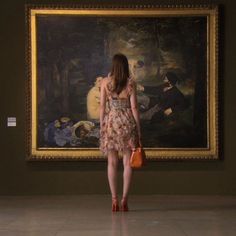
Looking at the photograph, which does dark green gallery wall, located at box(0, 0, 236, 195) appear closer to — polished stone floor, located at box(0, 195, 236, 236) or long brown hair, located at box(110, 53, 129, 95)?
polished stone floor, located at box(0, 195, 236, 236)

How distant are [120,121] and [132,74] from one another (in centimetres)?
181

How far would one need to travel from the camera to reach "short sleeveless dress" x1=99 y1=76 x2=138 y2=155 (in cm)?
757

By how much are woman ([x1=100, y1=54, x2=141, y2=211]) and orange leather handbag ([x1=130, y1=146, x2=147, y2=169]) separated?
110 millimetres

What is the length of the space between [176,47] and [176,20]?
1.34 feet

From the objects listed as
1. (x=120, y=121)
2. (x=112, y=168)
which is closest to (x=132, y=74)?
(x=120, y=121)

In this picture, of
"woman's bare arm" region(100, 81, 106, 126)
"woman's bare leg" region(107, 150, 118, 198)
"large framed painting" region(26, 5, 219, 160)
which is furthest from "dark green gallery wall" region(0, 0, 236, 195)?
"woman's bare arm" region(100, 81, 106, 126)

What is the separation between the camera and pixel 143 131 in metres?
9.25

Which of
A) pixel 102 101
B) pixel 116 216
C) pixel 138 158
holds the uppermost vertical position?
pixel 102 101

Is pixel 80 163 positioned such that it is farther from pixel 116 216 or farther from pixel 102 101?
pixel 116 216

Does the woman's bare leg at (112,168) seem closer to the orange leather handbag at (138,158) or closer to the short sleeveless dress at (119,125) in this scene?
the short sleeveless dress at (119,125)

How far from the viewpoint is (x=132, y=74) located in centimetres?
924

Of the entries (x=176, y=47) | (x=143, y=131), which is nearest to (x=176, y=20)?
(x=176, y=47)

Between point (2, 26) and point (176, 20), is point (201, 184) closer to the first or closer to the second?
point (176, 20)

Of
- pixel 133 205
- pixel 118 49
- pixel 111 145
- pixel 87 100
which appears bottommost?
pixel 133 205
